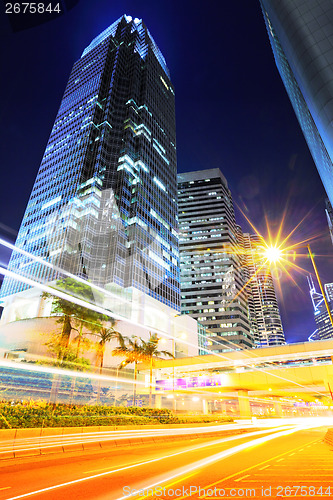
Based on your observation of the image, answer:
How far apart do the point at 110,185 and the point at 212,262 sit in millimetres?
84146

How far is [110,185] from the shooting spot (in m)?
94.9

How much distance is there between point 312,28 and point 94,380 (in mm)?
60435

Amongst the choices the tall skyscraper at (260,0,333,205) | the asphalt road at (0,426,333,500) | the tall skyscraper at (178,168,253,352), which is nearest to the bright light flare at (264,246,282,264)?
the tall skyscraper at (260,0,333,205)

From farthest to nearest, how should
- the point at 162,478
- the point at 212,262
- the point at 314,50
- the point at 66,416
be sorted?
1. the point at 212,262
2. the point at 314,50
3. the point at 66,416
4. the point at 162,478

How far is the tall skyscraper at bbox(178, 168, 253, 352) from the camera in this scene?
142 m

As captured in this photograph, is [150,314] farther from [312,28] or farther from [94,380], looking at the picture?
[312,28]

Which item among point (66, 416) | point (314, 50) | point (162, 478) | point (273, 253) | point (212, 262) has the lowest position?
point (162, 478)

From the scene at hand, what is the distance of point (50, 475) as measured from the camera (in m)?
9.07

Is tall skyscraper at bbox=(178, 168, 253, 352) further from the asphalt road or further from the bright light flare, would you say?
the asphalt road

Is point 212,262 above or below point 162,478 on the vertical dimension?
above

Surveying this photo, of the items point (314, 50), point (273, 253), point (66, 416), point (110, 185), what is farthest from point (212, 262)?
point (66, 416)

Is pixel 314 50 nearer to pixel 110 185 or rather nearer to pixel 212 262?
pixel 110 185

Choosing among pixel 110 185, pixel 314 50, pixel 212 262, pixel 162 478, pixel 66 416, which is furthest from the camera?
pixel 212 262

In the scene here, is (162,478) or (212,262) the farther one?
(212,262)
